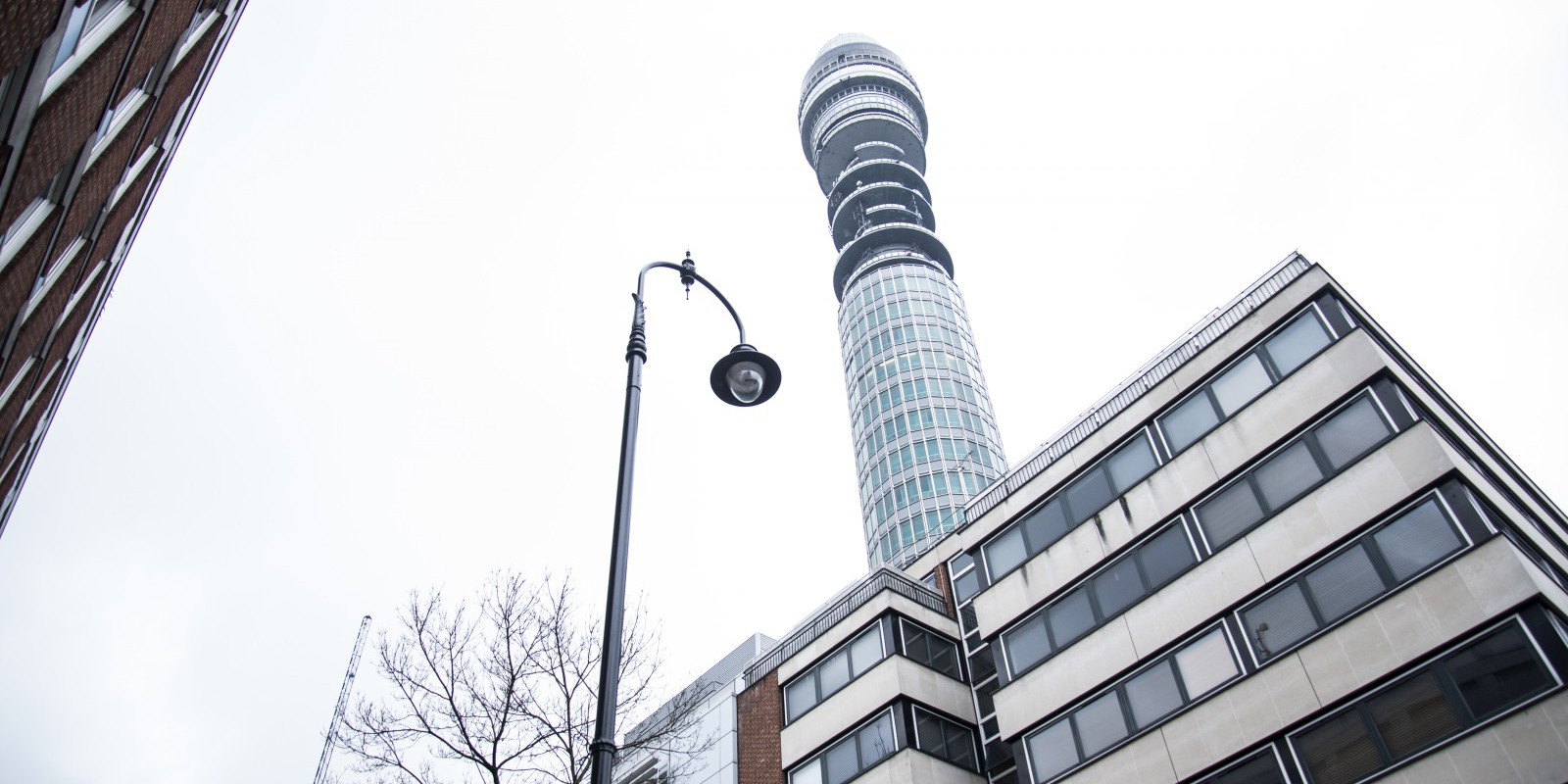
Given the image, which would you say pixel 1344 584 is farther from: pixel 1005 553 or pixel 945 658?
pixel 945 658

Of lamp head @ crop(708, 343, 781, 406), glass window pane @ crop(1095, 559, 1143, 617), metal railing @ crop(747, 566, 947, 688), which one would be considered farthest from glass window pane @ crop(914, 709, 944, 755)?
lamp head @ crop(708, 343, 781, 406)

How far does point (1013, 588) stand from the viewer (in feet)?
94.1

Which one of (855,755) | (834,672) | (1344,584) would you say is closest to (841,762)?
(855,755)

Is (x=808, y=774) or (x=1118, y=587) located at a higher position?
(x=1118, y=587)

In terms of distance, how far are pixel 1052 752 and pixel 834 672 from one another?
803 centimetres

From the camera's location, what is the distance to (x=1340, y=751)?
19.7 meters

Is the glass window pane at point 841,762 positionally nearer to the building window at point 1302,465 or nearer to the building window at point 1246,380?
the building window at point 1302,465

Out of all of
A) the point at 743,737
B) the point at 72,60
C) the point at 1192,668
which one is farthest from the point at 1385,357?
the point at 72,60

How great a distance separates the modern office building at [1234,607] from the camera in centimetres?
1878

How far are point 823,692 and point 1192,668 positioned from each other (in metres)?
12.2

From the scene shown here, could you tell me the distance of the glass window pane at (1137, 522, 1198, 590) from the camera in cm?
2466

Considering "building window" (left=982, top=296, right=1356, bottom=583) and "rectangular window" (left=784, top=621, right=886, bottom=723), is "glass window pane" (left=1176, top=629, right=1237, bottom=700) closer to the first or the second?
"building window" (left=982, top=296, right=1356, bottom=583)

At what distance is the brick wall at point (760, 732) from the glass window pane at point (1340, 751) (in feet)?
52.6

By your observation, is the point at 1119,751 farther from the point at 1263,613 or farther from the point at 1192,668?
the point at 1263,613
